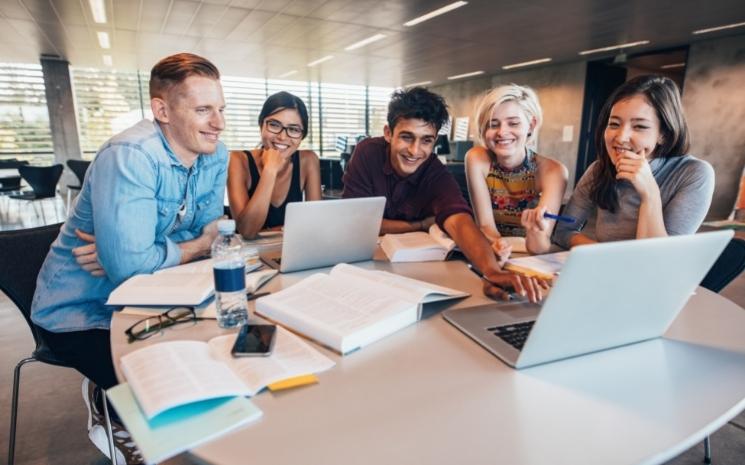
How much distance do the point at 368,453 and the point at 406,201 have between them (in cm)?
151

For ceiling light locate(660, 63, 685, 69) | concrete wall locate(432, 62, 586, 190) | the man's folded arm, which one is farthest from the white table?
ceiling light locate(660, 63, 685, 69)

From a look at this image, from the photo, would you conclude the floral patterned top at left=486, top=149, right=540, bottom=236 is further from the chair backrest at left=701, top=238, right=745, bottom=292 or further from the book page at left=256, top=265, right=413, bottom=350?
the book page at left=256, top=265, right=413, bottom=350

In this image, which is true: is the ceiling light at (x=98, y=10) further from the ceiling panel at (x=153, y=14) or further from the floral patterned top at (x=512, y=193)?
the floral patterned top at (x=512, y=193)

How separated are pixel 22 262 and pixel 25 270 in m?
0.03

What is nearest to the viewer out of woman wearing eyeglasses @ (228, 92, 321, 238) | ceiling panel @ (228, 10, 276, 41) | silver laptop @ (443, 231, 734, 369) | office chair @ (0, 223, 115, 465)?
silver laptop @ (443, 231, 734, 369)

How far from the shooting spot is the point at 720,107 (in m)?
6.38

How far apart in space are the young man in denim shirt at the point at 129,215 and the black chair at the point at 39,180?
18.0ft

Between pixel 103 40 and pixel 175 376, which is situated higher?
pixel 103 40

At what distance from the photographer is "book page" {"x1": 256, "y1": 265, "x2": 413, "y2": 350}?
2.74 ft

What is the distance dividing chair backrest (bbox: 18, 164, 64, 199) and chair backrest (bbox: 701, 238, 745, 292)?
6.91 meters

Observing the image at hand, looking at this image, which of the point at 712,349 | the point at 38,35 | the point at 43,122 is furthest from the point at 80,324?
the point at 43,122

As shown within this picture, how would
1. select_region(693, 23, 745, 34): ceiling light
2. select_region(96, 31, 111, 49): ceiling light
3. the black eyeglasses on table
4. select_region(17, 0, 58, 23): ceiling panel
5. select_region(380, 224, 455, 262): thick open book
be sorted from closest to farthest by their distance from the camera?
the black eyeglasses on table
select_region(380, 224, 455, 262): thick open book
select_region(17, 0, 58, 23): ceiling panel
select_region(693, 23, 745, 34): ceiling light
select_region(96, 31, 111, 49): ceiling light

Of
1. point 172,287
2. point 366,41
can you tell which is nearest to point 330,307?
point 172,287

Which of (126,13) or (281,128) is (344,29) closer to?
(126,13)
